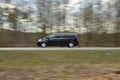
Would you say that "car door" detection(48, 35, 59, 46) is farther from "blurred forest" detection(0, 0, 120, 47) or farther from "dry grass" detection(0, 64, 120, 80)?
"dry grass" detection(0, 64, 120, 80)

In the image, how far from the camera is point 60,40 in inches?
1734

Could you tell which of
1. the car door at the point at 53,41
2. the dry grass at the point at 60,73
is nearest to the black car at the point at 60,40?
the car door at the point at 53,41

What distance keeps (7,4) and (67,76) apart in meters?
33.6

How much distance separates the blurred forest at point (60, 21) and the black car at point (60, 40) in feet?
12.3

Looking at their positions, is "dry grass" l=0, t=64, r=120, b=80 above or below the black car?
below

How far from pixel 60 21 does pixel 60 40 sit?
5365 mm

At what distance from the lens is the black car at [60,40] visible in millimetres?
43625

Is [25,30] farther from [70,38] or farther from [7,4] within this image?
[70,38]

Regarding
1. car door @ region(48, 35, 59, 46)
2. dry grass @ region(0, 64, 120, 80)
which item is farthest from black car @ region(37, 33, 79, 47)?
dry grass @ region(0, 64, 120, 80)

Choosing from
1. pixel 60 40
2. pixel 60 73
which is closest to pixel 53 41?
pixel 60 40

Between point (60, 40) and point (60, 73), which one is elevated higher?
point (60, 40)

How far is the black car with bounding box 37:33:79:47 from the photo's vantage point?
43.6 m

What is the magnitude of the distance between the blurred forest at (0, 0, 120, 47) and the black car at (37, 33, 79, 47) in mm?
3757

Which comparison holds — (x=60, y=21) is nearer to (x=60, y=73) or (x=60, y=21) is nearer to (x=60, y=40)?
(x=60, y=40)
